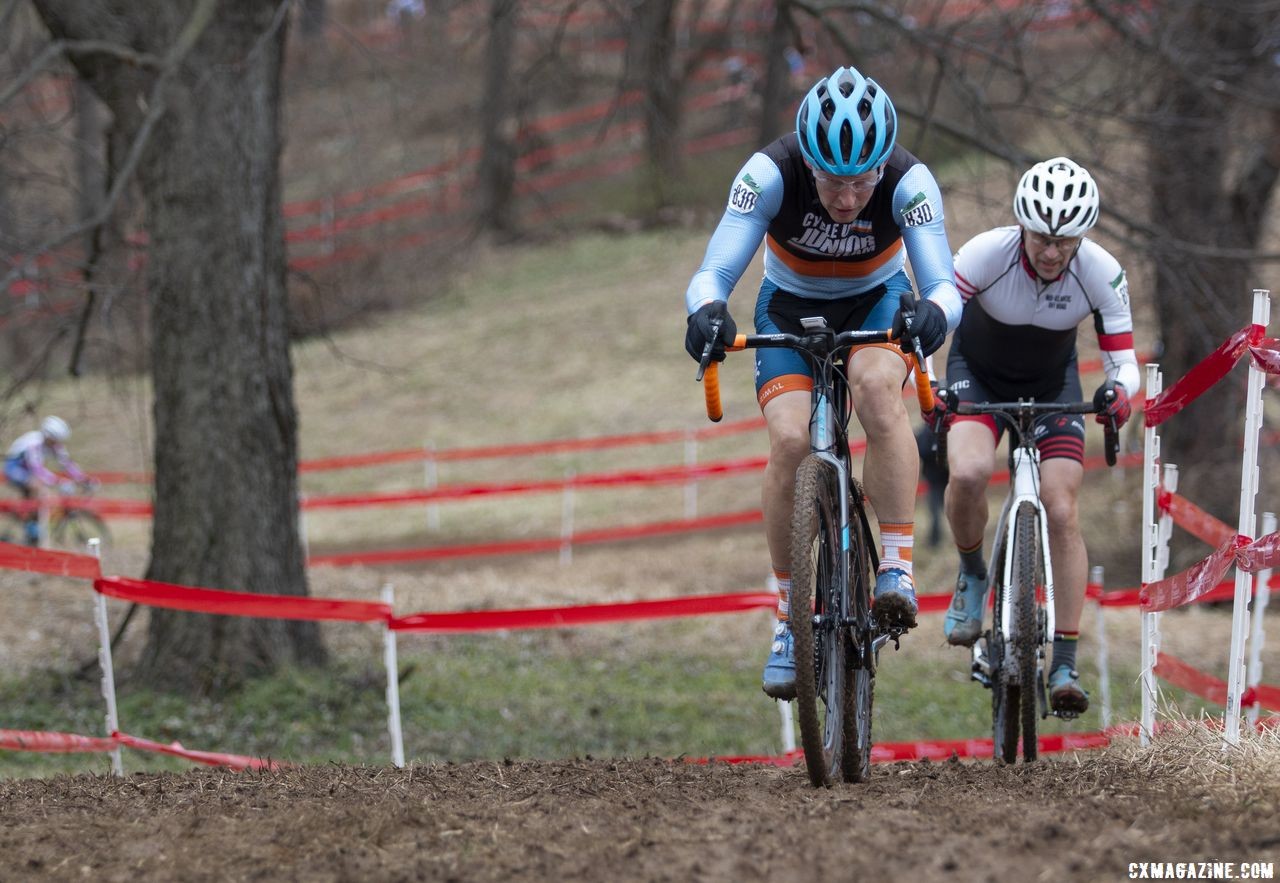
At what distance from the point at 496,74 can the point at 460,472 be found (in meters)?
9.62

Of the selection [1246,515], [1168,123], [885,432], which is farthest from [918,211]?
[1168,123]

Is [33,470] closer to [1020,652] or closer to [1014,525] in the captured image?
[1014,525]

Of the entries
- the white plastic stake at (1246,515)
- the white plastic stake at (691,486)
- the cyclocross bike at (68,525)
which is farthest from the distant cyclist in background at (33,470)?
the white plastic stake at (1246,515)

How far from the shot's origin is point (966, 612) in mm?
6762

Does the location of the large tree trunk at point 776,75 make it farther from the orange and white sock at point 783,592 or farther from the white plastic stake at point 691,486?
the orange and white sock at point 783,592

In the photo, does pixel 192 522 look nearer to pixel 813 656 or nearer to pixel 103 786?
pixel 103 786

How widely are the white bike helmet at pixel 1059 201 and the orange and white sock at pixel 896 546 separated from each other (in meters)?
1.60

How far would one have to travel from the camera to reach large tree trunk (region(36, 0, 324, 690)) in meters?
9.43

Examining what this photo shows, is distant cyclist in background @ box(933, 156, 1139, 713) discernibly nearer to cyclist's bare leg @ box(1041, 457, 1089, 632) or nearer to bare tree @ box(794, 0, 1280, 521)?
cyclist's bare leg @ box(1041, 457, 1089, 632)

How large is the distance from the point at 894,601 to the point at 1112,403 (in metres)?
1.62

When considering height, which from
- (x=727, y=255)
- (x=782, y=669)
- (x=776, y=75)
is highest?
(x=776, y=75)

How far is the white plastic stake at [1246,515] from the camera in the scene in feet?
16.1

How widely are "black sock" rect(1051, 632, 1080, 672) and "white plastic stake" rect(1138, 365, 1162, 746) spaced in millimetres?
454

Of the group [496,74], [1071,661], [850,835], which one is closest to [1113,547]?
[1071,661]
